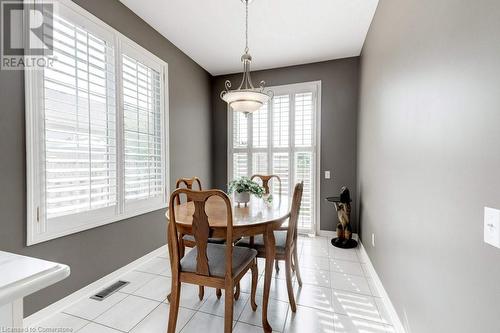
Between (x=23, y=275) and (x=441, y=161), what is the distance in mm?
1656

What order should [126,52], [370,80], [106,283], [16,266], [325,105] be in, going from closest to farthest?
[16,266] → [106,283] → [126,52] → [370,80] → [325,105]

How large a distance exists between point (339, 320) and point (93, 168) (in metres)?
2.39

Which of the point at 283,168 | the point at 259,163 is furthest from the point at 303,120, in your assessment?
the point at 259,163

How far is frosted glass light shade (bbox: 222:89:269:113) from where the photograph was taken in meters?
2.02

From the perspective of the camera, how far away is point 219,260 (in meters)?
1.58

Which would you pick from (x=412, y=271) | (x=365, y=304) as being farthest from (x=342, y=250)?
(x=412, y=271)

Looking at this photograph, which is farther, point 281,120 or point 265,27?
point 281,120

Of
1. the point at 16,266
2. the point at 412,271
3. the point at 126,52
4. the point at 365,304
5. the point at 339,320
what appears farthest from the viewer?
the point at 126,52

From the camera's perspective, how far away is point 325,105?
365cm

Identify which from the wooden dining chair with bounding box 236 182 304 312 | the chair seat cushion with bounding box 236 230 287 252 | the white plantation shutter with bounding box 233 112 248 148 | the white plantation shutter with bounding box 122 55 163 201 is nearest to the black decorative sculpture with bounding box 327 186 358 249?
the chair seat cushion with bounding box 236 230 287 252

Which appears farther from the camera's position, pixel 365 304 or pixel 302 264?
pixel 302 264

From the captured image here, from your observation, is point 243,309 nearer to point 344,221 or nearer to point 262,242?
point 262,242

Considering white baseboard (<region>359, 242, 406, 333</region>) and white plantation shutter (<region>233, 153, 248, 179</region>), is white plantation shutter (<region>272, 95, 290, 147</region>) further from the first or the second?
white baseboard (<region>359, 242, 406, 333</region>)

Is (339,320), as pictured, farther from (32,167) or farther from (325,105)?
(325,105)
